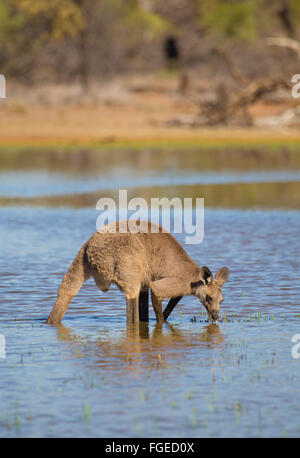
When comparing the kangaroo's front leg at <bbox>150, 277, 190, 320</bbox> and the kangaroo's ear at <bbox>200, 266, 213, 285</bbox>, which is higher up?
the kangaroo's ear at <bbox>200, 266, 213, 285</bbox>

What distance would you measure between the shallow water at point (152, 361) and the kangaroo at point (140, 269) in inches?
14.9

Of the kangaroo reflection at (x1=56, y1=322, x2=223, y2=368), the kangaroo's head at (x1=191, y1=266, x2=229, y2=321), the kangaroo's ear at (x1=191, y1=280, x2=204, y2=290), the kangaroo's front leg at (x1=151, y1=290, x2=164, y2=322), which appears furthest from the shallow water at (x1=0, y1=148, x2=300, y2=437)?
the kangaroo's ear at (x1=191, y1=280, x2=204, y2=290)

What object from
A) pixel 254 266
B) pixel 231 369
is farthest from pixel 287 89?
pixel 231 369

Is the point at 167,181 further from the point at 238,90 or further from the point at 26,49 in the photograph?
the point at 26,49

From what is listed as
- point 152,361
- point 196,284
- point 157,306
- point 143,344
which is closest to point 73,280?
point 157,306

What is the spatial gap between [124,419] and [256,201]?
14424 millimetres

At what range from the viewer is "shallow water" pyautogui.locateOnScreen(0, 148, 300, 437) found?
7.11 metres

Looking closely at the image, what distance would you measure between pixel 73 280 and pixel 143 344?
3.03ft

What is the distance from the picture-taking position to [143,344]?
935 centimetres

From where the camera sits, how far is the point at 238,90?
37.1 meters

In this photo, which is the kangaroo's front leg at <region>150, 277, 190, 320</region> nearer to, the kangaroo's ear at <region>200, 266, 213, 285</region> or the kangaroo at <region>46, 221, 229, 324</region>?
the kangaroo at <region>46, 221, 229, 324</region>

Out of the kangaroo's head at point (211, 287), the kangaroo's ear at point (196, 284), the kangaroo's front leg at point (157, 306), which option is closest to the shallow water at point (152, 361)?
the kangaroo's front leg at point (157, 306)

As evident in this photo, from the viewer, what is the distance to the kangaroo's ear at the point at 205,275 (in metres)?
9.45

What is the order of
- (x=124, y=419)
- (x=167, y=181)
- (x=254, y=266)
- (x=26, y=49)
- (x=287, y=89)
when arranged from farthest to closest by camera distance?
(x=26, y=49)
(x=287, y=89)
(x=167, y=181)
(x=254, y=266)
(x=124, y=419)
